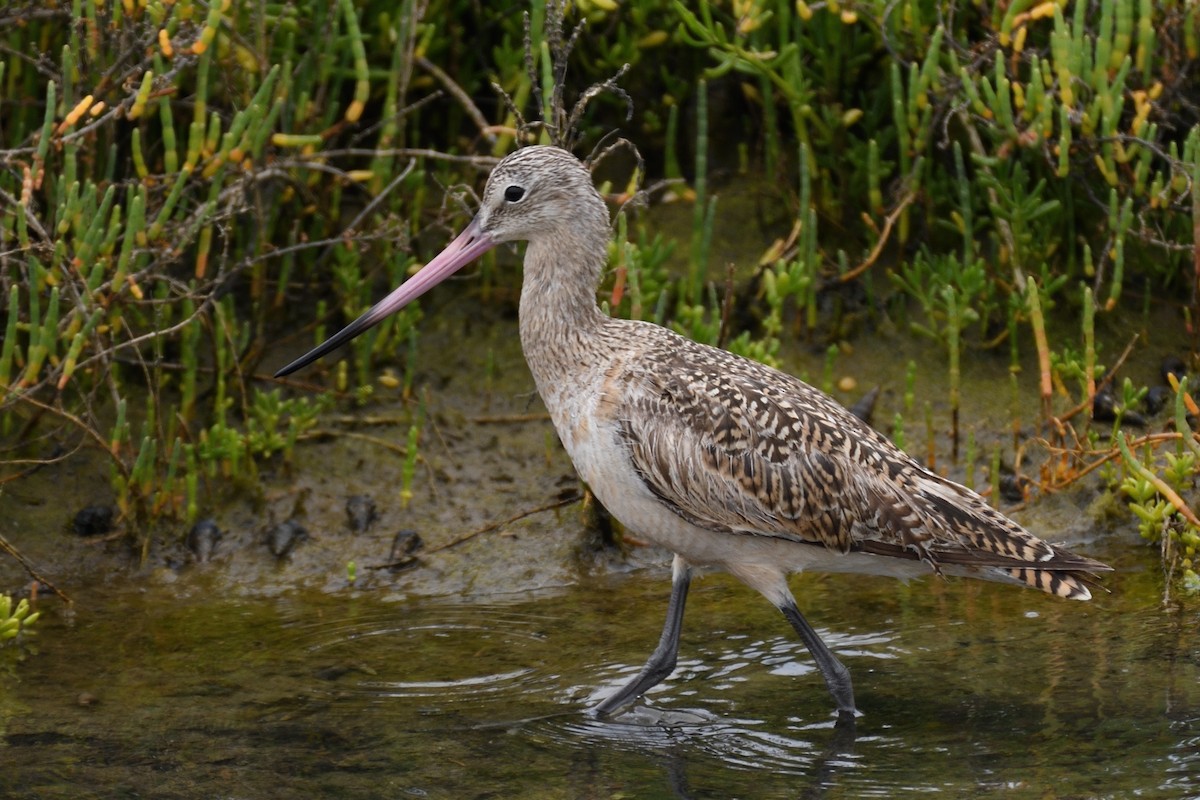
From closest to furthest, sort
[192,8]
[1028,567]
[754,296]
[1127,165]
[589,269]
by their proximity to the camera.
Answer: [1028,567], [589,269], [192,8], [1127,165], [754,296]

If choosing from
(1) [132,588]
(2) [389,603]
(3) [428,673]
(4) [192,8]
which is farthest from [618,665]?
(4) [192,8]

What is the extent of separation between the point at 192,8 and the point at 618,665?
2.82 m

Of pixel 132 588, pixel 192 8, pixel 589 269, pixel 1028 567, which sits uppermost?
pixel 192 8

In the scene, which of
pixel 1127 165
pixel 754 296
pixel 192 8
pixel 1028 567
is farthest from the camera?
pixel 754 296

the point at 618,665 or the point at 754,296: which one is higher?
the point at 754,296

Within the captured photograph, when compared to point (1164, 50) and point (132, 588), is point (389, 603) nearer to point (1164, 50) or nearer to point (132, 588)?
point (132, 588)

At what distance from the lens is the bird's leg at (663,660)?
209 inches

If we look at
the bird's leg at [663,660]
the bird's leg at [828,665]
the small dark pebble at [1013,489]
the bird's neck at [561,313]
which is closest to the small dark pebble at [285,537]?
the bird's neck at [561,313]

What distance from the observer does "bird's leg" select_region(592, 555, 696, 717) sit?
209 inches

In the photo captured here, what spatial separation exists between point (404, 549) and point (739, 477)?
1.78 m

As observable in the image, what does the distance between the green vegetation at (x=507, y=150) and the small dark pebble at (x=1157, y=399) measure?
0.12 m

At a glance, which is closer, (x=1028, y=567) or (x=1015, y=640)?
(x=1028, y=567)

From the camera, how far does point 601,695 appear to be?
5414 millimetres

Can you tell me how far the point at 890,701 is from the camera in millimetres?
5320
